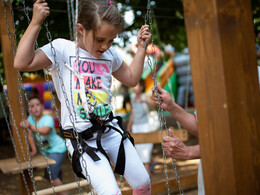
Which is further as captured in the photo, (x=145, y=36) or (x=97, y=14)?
(x=145, y=36)

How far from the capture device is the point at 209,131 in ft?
4.22

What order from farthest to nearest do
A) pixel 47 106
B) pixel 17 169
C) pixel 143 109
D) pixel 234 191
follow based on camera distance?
pixel 47 106 → pixel 143 109 → pixel 17 169 → pixel 234 191

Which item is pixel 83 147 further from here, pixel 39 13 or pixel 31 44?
pixel 39 13

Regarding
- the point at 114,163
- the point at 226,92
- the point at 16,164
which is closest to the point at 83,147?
the point at 114,163

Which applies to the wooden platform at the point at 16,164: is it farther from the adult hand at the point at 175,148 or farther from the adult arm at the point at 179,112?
the adult hand at the point at 175,148

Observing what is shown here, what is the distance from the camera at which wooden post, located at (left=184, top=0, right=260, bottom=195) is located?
1221mm

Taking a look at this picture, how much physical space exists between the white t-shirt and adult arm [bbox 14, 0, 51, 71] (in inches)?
5.1

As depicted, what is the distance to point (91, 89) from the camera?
1.95 meters

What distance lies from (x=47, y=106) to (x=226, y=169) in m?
10.6

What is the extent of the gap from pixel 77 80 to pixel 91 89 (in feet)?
0.33

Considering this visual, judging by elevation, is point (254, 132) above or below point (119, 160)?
above

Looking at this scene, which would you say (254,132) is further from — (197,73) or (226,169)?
(197,73)

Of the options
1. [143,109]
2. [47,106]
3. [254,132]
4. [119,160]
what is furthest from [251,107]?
[47,106]

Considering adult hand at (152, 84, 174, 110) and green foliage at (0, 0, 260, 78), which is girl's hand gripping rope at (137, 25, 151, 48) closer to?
adult hand at (152, 84, 174, 110)
